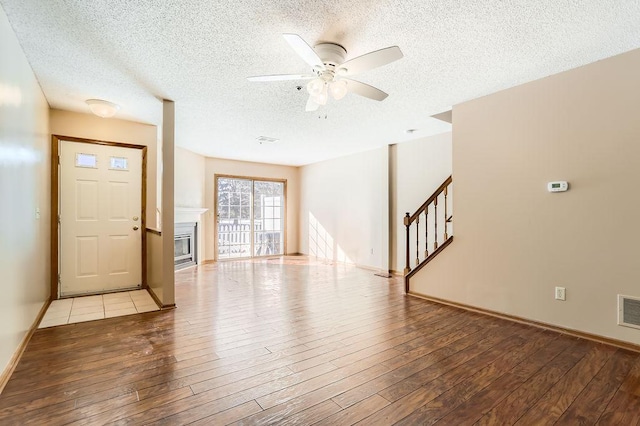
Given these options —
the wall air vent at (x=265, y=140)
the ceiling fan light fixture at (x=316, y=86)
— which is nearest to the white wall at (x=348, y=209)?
the wall air vent at (x=265, y=140)

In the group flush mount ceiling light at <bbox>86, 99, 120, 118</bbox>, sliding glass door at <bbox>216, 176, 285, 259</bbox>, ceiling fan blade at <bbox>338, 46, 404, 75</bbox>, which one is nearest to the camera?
ceiling fan blade at <bbox>338, 46, 404, 75</bbox>

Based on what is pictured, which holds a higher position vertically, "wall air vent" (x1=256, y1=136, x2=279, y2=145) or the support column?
"wall air vent" (x1=256, y1=136, x2=279, y2=145)

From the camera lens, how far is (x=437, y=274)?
13.0 feet

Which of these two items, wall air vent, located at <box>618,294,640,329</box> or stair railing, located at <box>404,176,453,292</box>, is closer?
wall air vent, located at <box>618,294,640,329</box>

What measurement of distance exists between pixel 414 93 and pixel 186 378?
11.2 ft

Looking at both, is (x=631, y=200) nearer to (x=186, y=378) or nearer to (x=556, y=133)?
(x=556, y=133)

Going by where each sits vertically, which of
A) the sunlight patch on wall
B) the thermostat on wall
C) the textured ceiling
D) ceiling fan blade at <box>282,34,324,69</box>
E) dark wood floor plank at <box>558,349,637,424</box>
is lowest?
dark wood floor plank at <box>558,349,637,424</box>

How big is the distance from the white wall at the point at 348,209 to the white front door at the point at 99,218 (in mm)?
4062

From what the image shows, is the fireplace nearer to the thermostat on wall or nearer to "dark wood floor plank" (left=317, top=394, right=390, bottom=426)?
"dark wood floor plank" (left=317, top=394, right=390, bottom=426)

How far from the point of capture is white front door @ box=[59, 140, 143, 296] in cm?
406

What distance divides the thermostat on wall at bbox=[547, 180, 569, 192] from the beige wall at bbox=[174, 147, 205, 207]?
19.1ft

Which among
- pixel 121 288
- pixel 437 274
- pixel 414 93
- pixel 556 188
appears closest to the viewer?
pixel 556 188

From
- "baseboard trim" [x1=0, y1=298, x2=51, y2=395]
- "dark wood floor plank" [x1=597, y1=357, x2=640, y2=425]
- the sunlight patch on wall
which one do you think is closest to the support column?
"baseboard trim" [x1=0, y1=298, x2=51, y2=395]

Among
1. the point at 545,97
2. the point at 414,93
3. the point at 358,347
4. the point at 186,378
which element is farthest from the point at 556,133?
the point at 186,378
